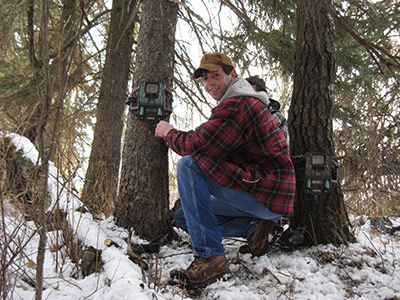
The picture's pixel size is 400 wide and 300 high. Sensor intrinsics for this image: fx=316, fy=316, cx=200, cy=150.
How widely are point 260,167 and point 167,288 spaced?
0.98 m

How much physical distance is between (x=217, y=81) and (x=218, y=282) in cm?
139

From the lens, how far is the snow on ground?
5.08 feet

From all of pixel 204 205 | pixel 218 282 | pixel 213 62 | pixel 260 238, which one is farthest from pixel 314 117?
pixel 218 282

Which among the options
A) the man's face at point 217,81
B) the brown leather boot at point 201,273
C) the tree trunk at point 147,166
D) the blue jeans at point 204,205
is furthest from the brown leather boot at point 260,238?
the man's face at point 217,81

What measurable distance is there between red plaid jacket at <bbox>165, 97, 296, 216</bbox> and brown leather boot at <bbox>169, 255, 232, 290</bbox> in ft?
1.61

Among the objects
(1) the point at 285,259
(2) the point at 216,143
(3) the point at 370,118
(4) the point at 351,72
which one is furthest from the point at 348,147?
(2) the point at 216,143

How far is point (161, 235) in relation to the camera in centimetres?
243

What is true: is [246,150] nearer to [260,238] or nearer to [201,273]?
[260,238]

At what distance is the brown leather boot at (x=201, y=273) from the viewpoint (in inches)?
74.9

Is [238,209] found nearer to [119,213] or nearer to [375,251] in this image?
[119,213]

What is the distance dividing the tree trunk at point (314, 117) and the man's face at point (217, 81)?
2.52ft

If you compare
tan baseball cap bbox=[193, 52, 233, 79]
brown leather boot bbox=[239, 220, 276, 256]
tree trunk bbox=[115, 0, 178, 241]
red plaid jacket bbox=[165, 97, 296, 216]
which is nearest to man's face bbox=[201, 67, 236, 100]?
tan baseball cap bbox=[193, 52, 233, 79]

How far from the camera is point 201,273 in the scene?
1.94 meters

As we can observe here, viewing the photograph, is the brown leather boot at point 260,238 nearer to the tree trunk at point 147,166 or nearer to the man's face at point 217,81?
the tree trunk at point 147,166
